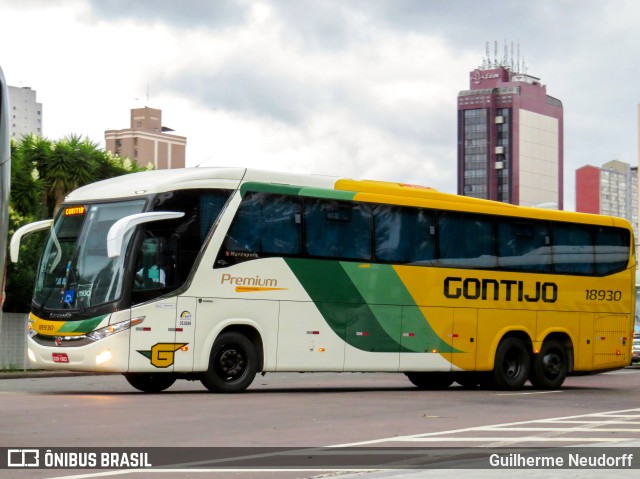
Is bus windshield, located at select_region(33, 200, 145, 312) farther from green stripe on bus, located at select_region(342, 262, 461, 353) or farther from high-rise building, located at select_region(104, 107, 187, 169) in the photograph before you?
high-rise building, located at select_region(104, 107, 187, 169)

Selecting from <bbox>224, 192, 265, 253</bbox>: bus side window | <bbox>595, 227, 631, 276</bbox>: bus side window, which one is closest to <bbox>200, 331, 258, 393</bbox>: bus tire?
<bbox>224, 192, 265, 253</bbox>: bus side window

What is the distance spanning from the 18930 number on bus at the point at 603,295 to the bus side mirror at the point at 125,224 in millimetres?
10622

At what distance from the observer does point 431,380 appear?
2638cm

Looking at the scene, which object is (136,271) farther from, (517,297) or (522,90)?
(522,90)

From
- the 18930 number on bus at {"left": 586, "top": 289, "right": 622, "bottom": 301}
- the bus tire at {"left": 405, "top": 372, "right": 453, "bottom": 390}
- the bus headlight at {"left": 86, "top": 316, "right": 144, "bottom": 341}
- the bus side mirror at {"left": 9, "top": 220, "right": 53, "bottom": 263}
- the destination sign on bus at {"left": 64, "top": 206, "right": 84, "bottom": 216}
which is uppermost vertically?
the destination sign on bus at {"left": 64, "top": 206, "right": 84, "bottom": 216}

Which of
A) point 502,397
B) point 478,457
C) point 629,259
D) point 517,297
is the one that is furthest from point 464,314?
point 478,457

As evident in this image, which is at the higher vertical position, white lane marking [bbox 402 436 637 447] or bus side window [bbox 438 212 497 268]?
bus side window [bbox 438 212 497 268]

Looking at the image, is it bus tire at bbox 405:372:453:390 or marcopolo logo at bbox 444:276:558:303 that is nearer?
marcopolo logo at bbox 444:276:558:303

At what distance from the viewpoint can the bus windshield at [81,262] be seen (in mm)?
20172

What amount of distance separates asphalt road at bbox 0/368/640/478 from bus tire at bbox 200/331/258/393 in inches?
13.4

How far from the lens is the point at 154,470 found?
35.2 ft

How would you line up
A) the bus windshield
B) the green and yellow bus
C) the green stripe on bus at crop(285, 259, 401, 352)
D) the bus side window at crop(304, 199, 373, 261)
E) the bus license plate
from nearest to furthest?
the bus license plate < the bus windshield < the green and yellow bus < the green stripe on bus at crop(285, 259, 401, 352) < the bus side window at crop(304, 199, 373, 261)

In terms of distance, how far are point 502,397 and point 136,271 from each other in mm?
6940

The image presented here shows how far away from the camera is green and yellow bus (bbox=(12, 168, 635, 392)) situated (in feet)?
66.6
